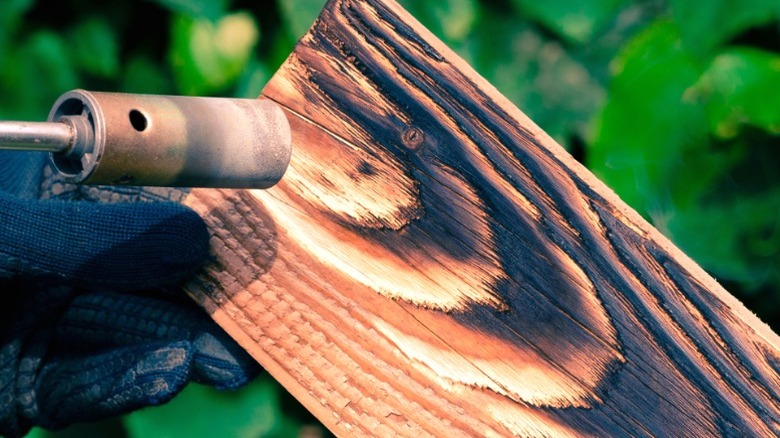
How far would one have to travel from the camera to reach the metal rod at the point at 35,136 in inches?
22.4

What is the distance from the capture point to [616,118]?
49.4 inches

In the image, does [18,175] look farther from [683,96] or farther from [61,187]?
[683,96]

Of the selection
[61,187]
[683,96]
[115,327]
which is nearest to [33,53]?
[61,187]

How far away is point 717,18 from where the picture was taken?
3.98ft

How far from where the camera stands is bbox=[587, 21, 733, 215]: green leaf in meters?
1.24

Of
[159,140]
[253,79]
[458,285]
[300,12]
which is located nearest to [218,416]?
[253,79]

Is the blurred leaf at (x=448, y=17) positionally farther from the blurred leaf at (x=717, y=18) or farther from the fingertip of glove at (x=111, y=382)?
the fingertip of glove at (x=111, y=382)

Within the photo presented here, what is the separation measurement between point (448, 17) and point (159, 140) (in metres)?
0.65

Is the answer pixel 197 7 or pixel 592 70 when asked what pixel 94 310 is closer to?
pixel 197 7

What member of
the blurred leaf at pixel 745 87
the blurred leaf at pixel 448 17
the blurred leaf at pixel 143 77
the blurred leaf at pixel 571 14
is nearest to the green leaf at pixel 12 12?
the blurred leaf at pixel 143 77

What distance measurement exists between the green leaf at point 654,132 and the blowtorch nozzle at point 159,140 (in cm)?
67

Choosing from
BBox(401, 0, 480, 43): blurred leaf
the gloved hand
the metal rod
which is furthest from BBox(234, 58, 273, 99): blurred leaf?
the metal rod

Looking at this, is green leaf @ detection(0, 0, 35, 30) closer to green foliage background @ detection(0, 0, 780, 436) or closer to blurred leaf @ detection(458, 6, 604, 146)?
green foliage background @ detection(0, 0, 780, 436)

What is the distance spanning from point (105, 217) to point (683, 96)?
828mm
